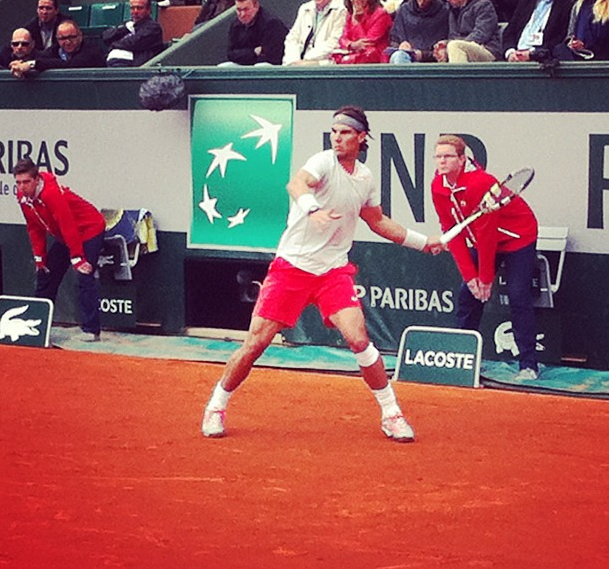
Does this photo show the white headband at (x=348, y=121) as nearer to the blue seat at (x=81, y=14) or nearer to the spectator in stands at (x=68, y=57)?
the spectator in stands at (x=68, y=57)

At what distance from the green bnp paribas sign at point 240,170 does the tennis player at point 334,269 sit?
3.58 meters

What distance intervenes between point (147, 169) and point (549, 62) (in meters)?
4.06

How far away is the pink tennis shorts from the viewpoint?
838 centimetres

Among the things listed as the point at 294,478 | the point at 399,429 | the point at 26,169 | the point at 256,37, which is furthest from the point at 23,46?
the point at 294,478

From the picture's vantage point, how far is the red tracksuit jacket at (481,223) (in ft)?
33.2

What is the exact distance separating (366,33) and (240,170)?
164cm

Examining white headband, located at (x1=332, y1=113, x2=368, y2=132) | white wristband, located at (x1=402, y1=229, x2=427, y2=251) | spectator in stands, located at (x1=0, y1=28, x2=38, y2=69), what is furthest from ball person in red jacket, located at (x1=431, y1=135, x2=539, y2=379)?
spectator in stands, located at (x1=0, y1=28, x2=38, y2=69)

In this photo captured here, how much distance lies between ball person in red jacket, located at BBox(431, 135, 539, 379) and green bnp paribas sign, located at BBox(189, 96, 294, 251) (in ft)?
6.59

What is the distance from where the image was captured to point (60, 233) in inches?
488

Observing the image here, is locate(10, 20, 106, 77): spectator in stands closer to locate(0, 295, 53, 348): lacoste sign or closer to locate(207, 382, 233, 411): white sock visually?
locate(0, 295, 53, 348): lacoste sign

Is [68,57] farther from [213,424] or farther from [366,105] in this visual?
[213,424]

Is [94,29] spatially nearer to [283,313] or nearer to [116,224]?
[116,224]

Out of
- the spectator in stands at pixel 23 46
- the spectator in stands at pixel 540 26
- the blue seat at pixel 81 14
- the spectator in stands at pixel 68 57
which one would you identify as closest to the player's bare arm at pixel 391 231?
the spectator in stands at pixel 540 26

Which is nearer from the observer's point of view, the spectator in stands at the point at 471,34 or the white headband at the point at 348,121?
the white headband at the point at 348,121
